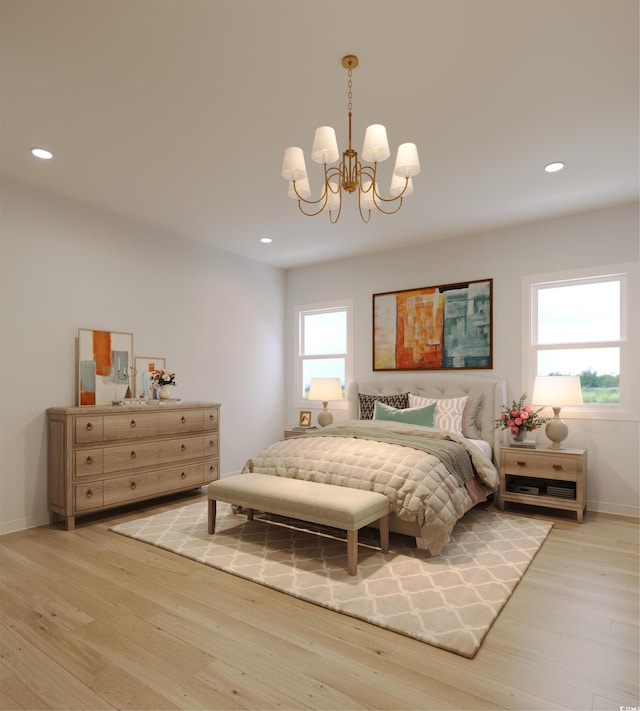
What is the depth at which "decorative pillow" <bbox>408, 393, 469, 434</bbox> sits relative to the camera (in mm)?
4333

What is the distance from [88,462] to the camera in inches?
140

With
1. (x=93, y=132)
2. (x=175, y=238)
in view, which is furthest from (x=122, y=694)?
(x=175, y=238)

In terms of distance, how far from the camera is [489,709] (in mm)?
1571

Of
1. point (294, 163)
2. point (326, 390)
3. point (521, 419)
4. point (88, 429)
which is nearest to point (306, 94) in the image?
point (294, 163)

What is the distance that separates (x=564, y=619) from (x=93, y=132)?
366 cm

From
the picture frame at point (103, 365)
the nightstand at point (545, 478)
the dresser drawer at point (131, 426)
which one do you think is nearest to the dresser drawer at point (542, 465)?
the nightstand at point (545, 478)

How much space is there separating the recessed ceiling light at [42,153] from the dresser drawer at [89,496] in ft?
7.69

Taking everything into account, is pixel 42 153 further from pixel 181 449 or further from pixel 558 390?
pixel 558 390

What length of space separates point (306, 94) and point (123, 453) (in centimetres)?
298

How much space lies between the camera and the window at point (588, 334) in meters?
3.94

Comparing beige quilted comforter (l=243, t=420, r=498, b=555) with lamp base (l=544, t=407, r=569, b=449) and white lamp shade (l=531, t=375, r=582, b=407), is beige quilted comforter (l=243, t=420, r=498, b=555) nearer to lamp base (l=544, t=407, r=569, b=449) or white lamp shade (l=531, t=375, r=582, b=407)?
lamp base (l=544, t=407, r=569, b=449)

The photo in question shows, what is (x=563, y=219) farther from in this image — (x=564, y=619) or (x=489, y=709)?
(x=489, y=709)

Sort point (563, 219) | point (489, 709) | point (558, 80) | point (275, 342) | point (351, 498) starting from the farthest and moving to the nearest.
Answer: point (275, 342)
point (563, 219)
point (351, 498)
point (558, 80)
point (489, 709)

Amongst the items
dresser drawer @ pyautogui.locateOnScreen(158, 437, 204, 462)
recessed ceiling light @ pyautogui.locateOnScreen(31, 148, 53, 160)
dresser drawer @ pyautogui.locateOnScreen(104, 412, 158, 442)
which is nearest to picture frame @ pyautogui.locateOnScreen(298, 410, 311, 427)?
dresser drawer @ pyautogui.locateOnScreen(158, 437, 204, 462)
